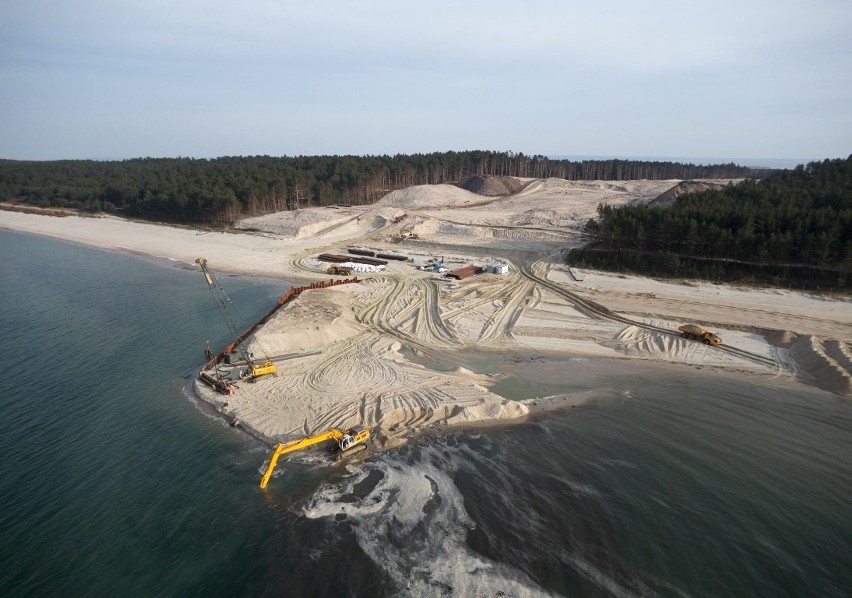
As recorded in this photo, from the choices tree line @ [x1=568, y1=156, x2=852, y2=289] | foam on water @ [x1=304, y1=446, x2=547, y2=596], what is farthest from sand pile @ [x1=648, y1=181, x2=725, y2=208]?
foam on water @ [x1=304, y1=446, x2=547, y2=596]

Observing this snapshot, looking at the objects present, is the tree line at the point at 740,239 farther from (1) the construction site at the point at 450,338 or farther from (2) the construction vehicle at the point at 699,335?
(2) the construction vehicle at the point at 699,335

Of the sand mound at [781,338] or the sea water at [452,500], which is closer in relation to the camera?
the sea water at [452,500]

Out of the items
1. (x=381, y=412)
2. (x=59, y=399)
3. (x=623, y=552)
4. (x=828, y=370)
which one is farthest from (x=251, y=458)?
(x=828, y=370)

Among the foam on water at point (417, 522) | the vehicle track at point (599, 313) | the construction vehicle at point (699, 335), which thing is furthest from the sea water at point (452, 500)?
the construction vehicle at point (699, 335)

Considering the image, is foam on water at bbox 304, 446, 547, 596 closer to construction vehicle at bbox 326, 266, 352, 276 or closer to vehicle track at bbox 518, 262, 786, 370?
vehicle track at bbox 518, 262, 786, 370

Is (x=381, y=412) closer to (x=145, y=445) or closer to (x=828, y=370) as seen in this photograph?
(x=145, y=445)

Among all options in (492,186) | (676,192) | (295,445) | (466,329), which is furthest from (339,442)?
(492,186)
